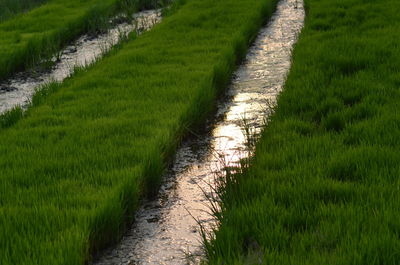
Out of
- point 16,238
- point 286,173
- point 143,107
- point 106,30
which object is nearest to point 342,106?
point 286,173

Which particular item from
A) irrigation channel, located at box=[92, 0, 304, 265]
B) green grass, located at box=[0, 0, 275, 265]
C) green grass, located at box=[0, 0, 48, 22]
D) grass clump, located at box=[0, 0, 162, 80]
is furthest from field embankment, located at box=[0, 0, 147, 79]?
irrigation channel, located at box=[92, 0, 304, 265]

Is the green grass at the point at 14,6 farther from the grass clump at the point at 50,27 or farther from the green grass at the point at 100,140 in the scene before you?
the green grass at the point at 100,140

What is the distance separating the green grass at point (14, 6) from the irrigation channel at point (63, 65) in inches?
100

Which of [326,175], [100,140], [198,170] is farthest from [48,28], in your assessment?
[326,175]

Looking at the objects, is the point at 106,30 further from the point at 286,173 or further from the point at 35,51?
the point at 286,173

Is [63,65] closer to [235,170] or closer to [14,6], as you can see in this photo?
[235,170]

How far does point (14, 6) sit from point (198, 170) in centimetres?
938

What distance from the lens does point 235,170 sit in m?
3.98

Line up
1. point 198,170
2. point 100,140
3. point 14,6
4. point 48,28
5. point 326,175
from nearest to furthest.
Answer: point 326,175
point 100,140
point 198,170
point 48,28
point 14,6

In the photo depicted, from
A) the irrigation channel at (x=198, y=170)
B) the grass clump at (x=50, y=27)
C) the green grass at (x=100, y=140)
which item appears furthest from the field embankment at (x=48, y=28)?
the irrigation channel at (x=198, y=170)

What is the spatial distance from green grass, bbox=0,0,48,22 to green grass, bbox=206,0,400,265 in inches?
295

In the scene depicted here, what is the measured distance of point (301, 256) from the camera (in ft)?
8.22

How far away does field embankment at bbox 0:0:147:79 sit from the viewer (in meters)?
7.78

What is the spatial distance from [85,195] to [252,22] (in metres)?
5.80
